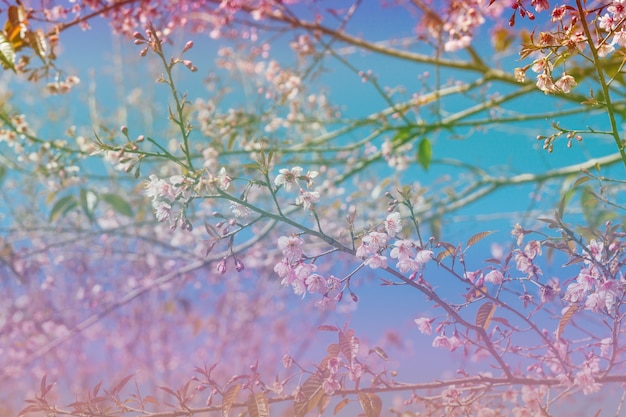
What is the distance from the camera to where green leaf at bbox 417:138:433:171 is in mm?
1659

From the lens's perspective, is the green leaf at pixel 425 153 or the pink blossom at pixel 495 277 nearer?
the pink blossom at pixel 495 277

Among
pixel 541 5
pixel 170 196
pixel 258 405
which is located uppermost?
pixel 541 5

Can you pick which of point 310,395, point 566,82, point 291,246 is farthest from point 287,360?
point 566,82

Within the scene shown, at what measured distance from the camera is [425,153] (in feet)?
5.51

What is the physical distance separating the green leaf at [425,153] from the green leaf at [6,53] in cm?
99

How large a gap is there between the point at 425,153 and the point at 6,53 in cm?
102

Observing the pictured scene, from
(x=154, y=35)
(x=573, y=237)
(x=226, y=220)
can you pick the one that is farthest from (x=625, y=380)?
(x=154, y=35)

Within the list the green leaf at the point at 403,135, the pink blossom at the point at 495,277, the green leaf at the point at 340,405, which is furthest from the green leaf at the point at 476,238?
the green leaf at the point at 403,135

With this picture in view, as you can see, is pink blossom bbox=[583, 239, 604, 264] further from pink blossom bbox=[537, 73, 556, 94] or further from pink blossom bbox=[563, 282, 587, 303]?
pink blossom bbox=[537, 73, 556, 94]

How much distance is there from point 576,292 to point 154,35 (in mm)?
636

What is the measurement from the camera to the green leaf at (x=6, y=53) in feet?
3.36

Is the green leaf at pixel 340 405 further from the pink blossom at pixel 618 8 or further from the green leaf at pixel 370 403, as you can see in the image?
the pink blossom at pixel 618 8

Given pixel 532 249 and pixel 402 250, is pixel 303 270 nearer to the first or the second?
pixel 402 250

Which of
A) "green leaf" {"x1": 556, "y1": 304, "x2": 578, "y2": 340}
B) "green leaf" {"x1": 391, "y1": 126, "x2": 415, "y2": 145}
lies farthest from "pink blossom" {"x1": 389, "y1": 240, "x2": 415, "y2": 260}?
"green leaf" {"x1": 391, "y1": 126, "x2": 415, "y2": 145}
